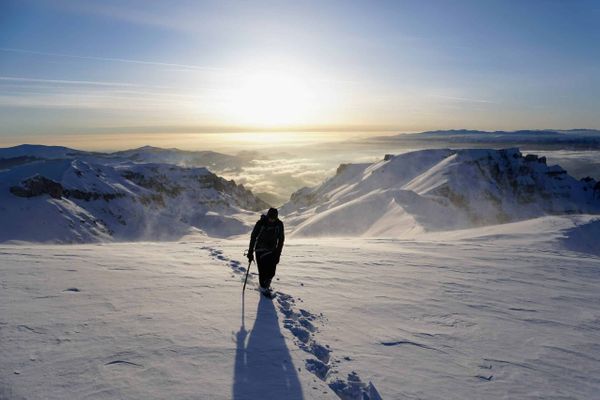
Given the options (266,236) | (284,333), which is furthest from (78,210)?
(284,333)

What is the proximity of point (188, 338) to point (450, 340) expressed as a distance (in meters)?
4.55

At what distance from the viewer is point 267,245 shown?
8898mm

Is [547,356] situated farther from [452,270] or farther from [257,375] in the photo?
[452,270]

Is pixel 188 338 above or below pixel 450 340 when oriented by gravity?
above

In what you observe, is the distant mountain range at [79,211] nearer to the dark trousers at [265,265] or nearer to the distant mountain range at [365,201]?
the distant mountain range at [365,201]

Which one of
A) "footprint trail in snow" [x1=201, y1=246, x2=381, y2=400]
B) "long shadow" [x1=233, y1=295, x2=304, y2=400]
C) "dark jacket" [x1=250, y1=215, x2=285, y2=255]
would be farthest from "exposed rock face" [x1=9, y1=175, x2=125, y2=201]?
"long shadow" [x1=233, y1=295, x2=304, y2=400]

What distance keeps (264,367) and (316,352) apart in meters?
1.13

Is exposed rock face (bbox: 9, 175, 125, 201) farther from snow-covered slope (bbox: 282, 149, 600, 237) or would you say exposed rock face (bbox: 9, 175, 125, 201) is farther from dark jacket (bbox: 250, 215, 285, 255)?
dark jacket (bbox: 250, 215, 285, 255)

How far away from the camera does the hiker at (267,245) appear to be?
8812 mm

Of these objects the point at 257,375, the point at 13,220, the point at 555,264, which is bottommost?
the point at 13,220

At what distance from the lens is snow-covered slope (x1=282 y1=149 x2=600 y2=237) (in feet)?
270

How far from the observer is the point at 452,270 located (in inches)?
498

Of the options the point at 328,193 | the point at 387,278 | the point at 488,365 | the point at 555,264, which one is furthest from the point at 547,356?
the point at 328,193

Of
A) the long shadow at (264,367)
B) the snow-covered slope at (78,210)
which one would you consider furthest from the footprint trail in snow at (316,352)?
the snow-covered slope at (78,210)
